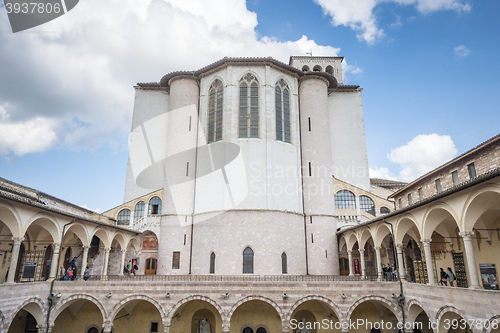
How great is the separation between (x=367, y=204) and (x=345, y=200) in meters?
2.06

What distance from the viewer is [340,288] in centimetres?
1925

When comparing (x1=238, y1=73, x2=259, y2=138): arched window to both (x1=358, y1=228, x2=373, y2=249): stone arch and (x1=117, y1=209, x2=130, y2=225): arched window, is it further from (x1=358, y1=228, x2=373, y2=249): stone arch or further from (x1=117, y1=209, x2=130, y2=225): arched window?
(x1=117, y1=209, x2=130, y2=225): arched window

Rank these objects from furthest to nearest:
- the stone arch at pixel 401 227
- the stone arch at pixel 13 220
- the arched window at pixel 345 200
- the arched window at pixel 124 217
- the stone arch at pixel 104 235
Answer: the arched window at pixel 124 217
the arched window at pixel 345 200
the stone arch at pixel 104 235
the stone arch at pixel 401 227
the stone arch at pixel 13 220

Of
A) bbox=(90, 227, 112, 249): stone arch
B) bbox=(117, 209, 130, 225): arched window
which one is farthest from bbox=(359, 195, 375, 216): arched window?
bbox=(117, 209, 130, 225): arched window

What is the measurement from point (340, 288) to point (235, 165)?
12.4 meters

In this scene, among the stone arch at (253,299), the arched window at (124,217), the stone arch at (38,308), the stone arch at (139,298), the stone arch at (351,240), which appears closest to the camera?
the stone arch at (38,308)

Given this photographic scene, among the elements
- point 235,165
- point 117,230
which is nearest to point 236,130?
point 235,165

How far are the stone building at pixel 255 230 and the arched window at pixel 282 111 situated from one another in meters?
0.12

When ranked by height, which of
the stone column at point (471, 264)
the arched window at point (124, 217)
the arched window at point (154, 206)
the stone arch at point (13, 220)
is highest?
the arched window at point (154, 206)

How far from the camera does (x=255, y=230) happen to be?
2614 centimetres

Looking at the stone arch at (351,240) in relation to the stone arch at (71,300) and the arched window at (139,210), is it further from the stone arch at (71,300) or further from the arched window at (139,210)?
the arched window at (139,210)

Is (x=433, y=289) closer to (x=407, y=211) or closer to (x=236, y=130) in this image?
(x=407, y=211)

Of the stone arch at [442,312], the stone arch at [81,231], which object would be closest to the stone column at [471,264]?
the stone arch at [442,312]

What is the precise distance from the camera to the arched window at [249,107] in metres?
28.6
